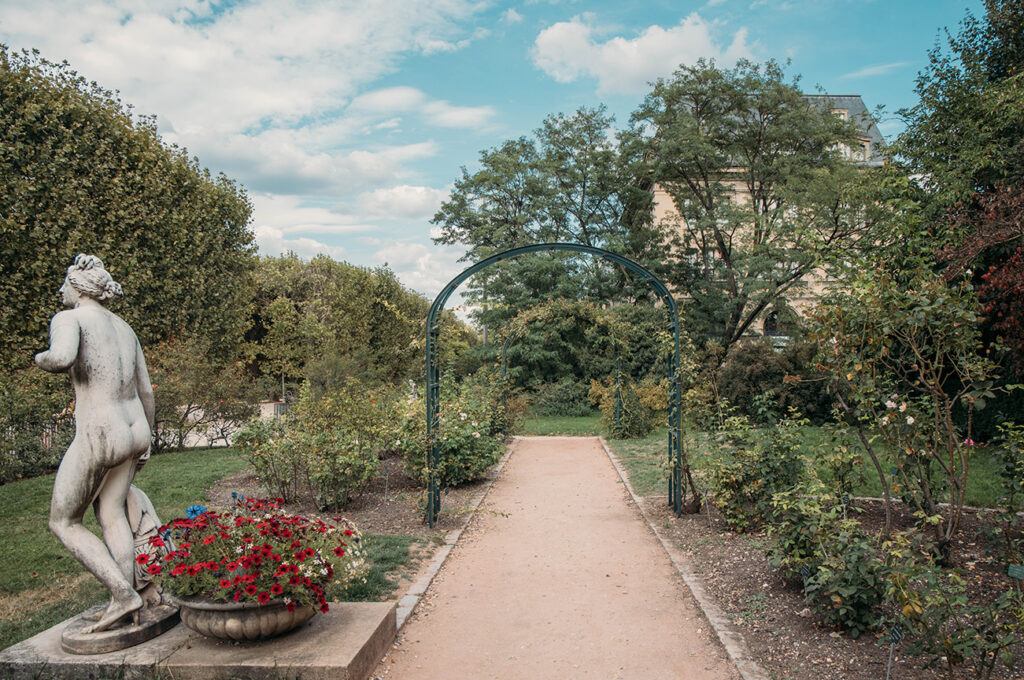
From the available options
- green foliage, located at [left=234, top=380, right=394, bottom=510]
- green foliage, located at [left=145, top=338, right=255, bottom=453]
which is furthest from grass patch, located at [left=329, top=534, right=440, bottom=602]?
green foliage, located at [left=145, top=338, right=255, bottom=453]

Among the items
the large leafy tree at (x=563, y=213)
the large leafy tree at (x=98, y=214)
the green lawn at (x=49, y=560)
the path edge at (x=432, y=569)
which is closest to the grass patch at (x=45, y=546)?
the green lawn at (x=49, y=560)

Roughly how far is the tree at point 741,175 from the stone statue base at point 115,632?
17.9 meters

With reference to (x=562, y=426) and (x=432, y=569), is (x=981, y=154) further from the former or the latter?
(x=562, y=426)

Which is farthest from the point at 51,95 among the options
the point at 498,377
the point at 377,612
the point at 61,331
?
the point at 377,612

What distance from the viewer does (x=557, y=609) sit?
4973 millimetres

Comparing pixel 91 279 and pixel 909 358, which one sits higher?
pixel 91 279

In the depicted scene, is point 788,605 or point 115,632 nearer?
point 115,632

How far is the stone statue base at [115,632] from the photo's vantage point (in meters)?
3.44

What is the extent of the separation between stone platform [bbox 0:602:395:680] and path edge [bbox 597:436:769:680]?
220 cm

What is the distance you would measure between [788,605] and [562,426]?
14.3 meters

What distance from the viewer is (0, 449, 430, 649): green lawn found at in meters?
4.70

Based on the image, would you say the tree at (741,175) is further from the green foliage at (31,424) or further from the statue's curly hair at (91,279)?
the statue's curly hair at (91,279)

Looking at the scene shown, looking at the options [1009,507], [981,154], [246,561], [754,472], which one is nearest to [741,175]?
[981,154]

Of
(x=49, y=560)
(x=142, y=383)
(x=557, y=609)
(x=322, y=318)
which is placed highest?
(x=322, y=318)
